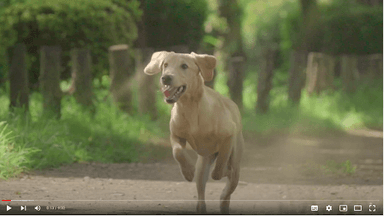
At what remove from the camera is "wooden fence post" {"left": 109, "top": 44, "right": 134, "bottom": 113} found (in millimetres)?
9195

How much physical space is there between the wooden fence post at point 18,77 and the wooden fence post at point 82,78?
2.98 feet

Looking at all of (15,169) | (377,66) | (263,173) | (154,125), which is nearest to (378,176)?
(263,173)

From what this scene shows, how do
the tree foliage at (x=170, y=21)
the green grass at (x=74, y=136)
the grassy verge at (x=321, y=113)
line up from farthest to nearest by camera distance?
the tree foliage at (x=170, y=21) < the grassy verge at (x=321, y=113) < the green grass at (x=74, y=136)

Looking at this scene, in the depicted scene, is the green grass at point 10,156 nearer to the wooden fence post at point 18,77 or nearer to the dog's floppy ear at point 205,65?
the wooden fence post at point 18,77

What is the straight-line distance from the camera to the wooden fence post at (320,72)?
1367 centimetres

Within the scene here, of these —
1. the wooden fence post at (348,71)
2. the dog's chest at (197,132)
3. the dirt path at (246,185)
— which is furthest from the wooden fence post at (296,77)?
the dog's chest at (197,132)

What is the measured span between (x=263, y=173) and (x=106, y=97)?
3522mm

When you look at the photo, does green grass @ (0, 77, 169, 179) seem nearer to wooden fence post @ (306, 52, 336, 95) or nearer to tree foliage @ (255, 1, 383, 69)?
wooden fence post @ (306, 52, 336, 95)

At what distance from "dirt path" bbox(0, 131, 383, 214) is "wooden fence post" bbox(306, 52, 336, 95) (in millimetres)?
4122

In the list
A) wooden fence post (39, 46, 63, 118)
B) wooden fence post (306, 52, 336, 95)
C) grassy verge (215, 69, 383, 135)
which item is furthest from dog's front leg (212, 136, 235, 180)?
wooden fence post (306, 52, 336, 95)

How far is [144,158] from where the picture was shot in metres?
7.78

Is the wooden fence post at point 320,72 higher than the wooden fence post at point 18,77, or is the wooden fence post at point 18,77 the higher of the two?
the wooden fence post at point 18,77

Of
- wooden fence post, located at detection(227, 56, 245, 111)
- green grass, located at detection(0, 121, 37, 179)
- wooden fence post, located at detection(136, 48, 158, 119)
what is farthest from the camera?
wooden fence post, located at detection(227, 56, 245, 111)

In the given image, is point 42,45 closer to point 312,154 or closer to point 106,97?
point 106,97
